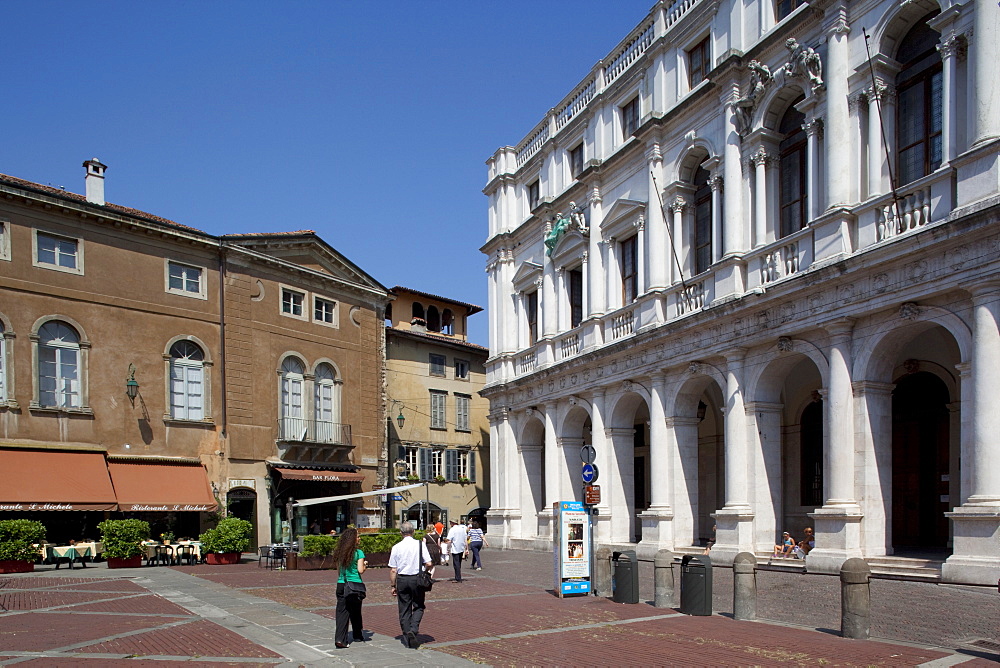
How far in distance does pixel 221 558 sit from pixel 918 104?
21737 mm

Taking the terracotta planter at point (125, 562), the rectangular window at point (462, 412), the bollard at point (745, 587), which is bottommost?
the terracotta planter at point (125, 562)

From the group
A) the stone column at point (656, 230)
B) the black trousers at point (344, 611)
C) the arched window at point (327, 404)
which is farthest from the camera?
the arched window at point (327, 404)

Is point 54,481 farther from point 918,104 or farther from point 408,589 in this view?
point 918,104

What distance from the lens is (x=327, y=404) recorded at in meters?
36.5

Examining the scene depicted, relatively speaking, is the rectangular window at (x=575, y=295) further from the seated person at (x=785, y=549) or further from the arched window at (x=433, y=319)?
the arched window at (x=433, y=319)

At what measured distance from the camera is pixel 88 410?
28.5 metres

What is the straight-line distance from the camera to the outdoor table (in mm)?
24047

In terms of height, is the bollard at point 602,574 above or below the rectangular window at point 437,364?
below

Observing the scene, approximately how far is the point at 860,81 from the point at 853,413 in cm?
721

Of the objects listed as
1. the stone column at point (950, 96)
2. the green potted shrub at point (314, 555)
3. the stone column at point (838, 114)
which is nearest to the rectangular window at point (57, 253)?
the green potted shrub at point (314, 555)

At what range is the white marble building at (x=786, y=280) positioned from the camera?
1627 centimetres

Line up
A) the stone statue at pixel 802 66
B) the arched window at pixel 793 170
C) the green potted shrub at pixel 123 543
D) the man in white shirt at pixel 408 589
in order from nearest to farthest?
the man in white shirt at pixel 408 589 < the stone statue at pixel 802 66 < the arched window at pixel 793 170 < the green potted shrub at pixel 123 543

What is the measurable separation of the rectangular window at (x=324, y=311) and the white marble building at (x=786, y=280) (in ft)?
32.3

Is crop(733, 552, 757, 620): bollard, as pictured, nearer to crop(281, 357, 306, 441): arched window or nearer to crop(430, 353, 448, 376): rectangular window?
crop(281, 357, 306, 441): arched window
